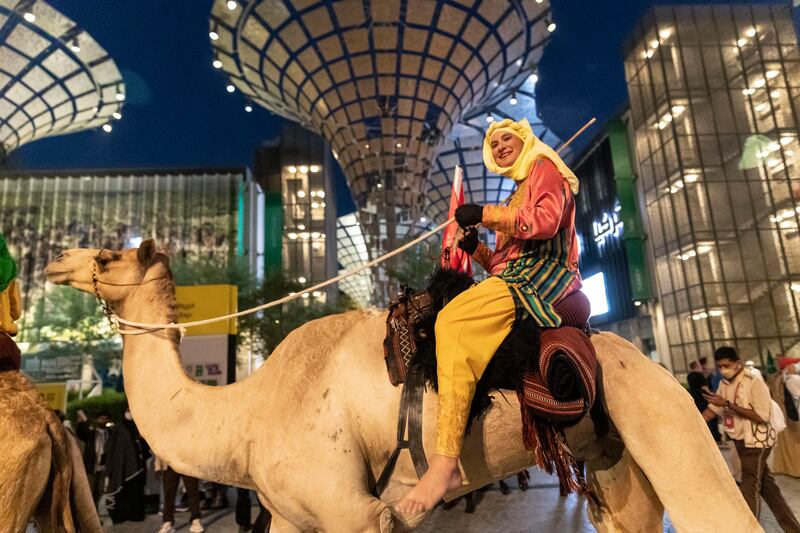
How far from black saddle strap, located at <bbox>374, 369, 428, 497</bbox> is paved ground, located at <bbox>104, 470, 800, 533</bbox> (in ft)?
15.1

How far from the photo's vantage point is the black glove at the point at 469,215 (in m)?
2.38

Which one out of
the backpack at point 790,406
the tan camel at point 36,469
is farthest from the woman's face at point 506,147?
the backpack at point 790,406

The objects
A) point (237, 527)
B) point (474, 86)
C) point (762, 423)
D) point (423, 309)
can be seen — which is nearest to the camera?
point (423, 309)

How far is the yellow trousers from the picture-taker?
2181 millimetres

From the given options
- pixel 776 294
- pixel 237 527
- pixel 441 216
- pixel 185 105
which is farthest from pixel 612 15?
pixel 185 105

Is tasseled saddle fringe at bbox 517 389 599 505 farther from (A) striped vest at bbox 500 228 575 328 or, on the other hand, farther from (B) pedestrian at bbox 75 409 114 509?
(B) pedestrian at bbox 75 409 114 509

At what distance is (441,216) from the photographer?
175 feet

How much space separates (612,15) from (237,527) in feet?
176

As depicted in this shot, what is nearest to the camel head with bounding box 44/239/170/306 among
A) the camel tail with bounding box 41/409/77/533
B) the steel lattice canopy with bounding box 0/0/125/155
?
the camel tail with bounding box 41/409/77/533

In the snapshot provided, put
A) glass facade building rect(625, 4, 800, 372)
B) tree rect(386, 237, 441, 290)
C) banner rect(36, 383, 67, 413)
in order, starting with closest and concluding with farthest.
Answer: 1. banner rect(36, 383, 67, 413)
2. glass facade building rect(625, 4, 800, 372)
3. tree rect(386, 237, 441, 290)

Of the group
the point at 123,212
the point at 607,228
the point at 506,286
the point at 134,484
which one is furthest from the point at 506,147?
the point at 123,212

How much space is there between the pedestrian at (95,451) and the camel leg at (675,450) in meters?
8.44

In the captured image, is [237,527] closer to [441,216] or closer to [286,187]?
[441,216]

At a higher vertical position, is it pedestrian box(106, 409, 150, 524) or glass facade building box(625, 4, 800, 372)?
glass facade building box(625, 4, 800, 372)
